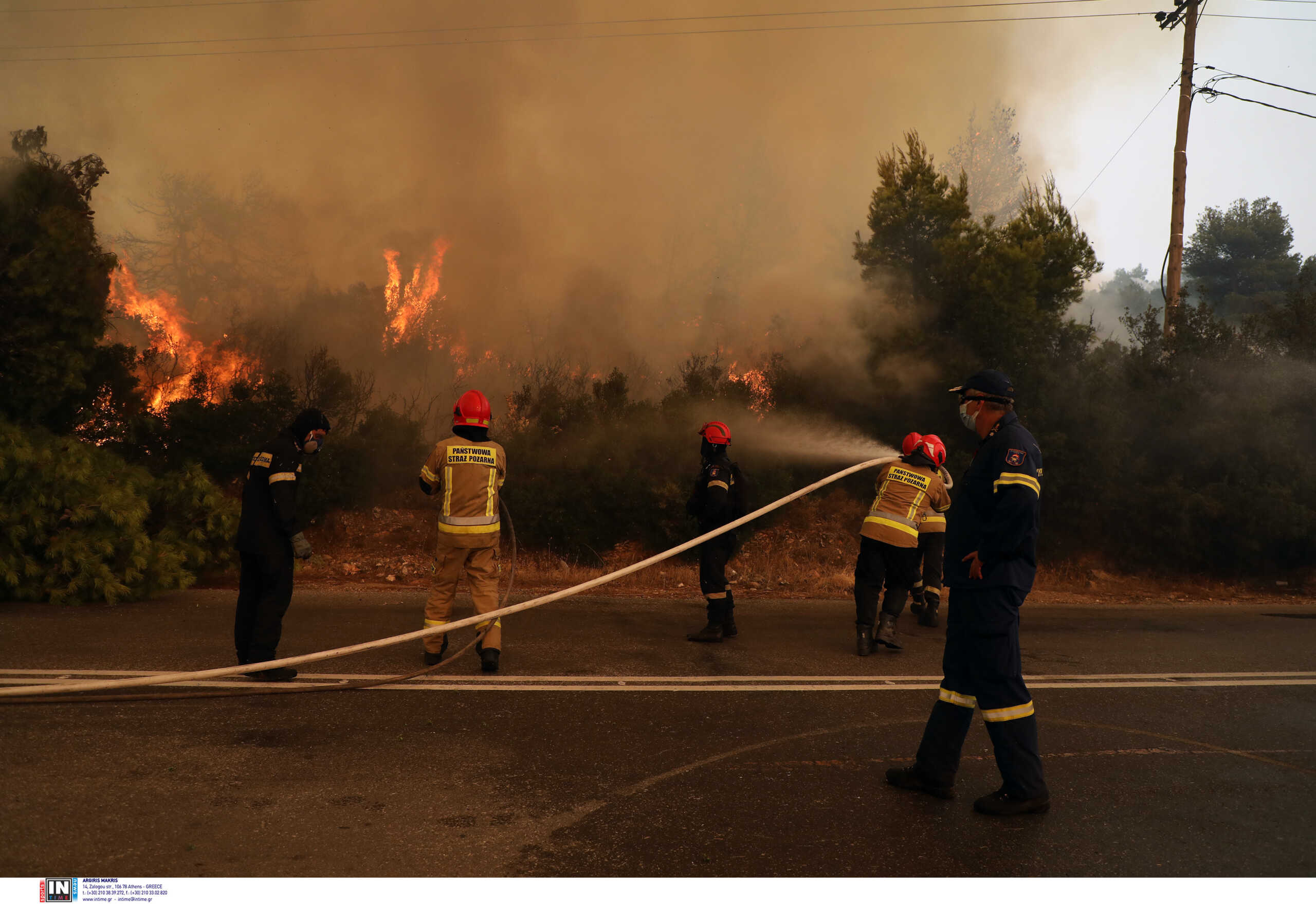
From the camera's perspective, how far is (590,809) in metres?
3.45

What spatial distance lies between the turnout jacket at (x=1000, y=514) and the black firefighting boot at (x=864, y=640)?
2.80m

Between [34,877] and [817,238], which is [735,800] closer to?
[34,877]

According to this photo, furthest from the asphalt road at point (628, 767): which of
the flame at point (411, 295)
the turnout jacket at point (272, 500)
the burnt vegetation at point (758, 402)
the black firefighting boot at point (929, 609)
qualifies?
the flame at point (411, 295)

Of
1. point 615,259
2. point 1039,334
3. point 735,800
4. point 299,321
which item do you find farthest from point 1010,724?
point 615,259

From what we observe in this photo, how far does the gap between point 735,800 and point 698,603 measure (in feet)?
16.5

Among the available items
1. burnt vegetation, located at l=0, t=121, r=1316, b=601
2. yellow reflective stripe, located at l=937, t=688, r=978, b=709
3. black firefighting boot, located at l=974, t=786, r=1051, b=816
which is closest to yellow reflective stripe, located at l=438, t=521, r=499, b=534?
yellow reflective stripe, located at l=937, t=688, r=978, b=709

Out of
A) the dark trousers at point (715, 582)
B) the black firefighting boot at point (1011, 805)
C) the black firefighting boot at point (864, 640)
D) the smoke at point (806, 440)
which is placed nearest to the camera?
the black firefighting boot at point (1011, 805)

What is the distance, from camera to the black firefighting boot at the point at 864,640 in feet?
21.6

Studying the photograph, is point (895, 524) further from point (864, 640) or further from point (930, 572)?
point (930, 572)

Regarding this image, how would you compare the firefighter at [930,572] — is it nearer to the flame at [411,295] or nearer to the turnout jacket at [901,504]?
the turnout jacket at [901,504]

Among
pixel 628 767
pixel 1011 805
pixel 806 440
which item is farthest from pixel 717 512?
pixel 806 440

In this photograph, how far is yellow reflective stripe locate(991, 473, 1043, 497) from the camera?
3.70m

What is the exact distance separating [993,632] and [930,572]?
476 cm

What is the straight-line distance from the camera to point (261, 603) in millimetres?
5383
